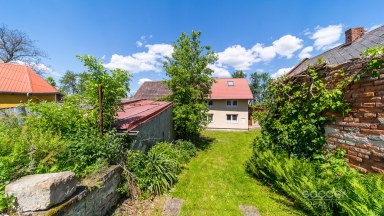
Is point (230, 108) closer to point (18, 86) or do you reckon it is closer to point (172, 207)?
point (172, 207)

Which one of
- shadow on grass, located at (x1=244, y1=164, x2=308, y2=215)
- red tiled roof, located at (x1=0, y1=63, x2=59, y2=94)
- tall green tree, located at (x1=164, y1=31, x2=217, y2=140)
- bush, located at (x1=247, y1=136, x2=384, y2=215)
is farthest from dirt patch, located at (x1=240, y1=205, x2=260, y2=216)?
red tiled roof, located at (x1=0, y1=63, x2=59, y2=94)

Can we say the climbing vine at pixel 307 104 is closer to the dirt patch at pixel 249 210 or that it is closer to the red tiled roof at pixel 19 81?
the dirt patch at pixel 249 210

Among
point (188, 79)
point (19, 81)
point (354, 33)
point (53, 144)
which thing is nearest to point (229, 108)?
point (188, 79)

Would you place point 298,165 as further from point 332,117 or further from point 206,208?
point 206,208

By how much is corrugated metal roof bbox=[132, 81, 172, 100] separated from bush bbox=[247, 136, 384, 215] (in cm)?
1933

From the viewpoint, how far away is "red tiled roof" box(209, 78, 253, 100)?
21219mm

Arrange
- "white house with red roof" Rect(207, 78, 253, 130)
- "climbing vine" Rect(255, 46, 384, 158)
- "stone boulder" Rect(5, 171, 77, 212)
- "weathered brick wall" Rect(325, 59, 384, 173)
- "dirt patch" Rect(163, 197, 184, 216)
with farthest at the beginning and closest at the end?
"white house with red roof" Rect(207, 78, 253, 130) < "dirt patch" Rect(163, 197, 184, 216) < "climbing vine" Rect(255, 46, 384, 158) < "weathered brick wall" Rect(325, 59, 384, 173) < "stone boulder" Rect(5, 171, 77, 212)

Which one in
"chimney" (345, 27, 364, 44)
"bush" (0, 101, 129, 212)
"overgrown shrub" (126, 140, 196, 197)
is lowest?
"overgrown shrub" (126, 140, 196, 197)

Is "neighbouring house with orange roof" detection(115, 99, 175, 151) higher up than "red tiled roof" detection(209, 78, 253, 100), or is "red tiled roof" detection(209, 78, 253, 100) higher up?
"red tiled roof" detection(209, 78, 253, 100)

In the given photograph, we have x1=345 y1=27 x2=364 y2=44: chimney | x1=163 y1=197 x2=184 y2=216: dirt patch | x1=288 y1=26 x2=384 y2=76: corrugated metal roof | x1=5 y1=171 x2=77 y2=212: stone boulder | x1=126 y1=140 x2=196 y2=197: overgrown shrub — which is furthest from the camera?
x1=345 y1=27 x2=364 y2=44: chimney

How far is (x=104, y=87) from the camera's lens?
571 cm

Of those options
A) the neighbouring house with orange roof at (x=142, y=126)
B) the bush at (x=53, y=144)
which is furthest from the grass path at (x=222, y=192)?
the bush at (x=53, y=144)

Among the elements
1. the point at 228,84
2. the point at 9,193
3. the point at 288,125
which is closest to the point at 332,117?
the point at 288,125

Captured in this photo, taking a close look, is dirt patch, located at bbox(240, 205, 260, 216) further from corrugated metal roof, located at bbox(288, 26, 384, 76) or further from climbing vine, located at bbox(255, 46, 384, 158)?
corrugated metal roof, located at bbox(288, 26, 384, 76)
